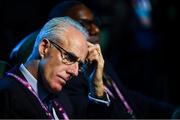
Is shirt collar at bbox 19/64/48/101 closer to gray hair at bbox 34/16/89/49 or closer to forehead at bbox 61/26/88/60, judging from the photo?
gray hair at bbox 34/16/89/49

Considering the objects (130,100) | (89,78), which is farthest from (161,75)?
(89,78)

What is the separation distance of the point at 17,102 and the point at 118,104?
1467 mm

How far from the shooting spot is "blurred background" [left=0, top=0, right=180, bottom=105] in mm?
6844

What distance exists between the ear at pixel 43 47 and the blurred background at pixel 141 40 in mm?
2592

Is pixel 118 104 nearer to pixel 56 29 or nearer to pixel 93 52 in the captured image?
pixel 93 52

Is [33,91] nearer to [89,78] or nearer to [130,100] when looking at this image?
[89,78]

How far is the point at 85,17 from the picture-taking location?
4.89 m

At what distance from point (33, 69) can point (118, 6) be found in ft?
13.2

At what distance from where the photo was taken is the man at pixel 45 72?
Answer: 3.45m

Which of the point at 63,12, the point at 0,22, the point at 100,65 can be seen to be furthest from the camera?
the point at 0,22

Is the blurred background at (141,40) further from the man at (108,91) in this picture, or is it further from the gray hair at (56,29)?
the gray hair at (56,29)

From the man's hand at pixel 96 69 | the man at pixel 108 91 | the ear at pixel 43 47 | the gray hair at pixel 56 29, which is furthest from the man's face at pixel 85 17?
the ear at pixel 43 47

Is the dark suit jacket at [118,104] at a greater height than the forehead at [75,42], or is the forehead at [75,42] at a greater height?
the forehead at [75,42]

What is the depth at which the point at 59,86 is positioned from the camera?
359 centimetres
